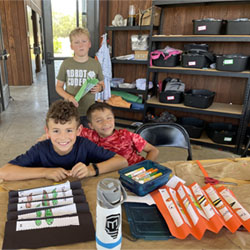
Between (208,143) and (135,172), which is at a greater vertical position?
(135,172)

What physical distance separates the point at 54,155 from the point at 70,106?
268mm

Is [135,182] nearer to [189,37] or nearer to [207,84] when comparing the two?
[189,37]

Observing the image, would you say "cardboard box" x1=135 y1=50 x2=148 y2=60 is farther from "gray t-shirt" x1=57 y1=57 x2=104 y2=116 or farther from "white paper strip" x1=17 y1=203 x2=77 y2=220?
"white paper strip" x1=17 y1=203 x2=77 y2=220

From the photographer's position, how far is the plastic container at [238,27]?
2.56 m

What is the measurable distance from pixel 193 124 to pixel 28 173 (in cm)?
276

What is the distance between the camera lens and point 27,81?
22.1 feet

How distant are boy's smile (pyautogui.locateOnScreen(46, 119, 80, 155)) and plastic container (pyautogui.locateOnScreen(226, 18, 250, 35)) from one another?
7.66 ft

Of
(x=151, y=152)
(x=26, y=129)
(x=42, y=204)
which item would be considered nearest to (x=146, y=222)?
(x=42, y=204)

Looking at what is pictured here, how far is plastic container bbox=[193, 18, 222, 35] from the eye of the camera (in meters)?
2.68

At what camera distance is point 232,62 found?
8.74 feet

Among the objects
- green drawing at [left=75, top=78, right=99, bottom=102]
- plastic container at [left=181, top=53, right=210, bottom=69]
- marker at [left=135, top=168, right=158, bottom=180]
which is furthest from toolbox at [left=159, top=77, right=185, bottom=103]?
marker at [left=135, top=168, right=158, bottom=180]

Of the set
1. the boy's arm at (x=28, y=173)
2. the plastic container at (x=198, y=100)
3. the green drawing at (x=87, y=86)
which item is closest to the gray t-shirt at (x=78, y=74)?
the green drawing at (x=87, y=86)

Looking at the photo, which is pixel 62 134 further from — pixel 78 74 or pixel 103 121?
pixel 78 74

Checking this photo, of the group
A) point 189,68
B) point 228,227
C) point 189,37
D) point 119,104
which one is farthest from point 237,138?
point 228,227
